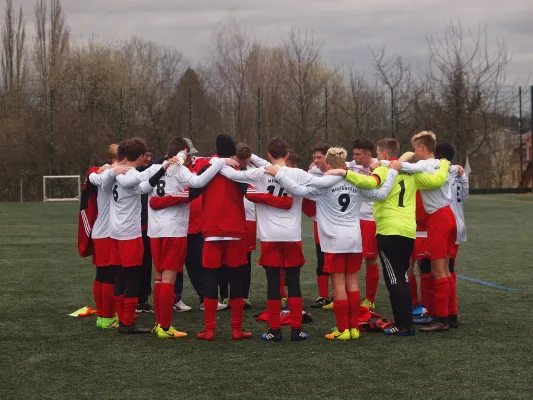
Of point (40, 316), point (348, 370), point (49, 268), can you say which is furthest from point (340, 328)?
point (49, 268)

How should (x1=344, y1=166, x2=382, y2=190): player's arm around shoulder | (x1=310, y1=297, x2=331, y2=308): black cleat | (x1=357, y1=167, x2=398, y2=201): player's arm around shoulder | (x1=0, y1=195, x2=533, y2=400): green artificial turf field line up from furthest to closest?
(x1=310, y1=297, x2=331, y2=308): black cleat
(x1=357, y1=167, x2=398, y2=201): player's arm around shoulder
(x1=344, y1=166, x2=382, y2=190): player's arm around shoulder
(x1=0, y1=195, x2=533, y2=400): green artificial turf field

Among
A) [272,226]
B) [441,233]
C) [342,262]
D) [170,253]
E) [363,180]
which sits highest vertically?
[363,180]

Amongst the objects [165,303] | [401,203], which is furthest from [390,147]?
[165,303]

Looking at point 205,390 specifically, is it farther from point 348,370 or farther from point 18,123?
point 18,123

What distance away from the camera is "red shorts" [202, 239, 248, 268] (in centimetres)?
744

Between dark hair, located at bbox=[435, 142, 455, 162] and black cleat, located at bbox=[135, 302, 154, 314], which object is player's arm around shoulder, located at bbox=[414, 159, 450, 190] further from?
black cleat, located at bbox=[135, 302, 154, 314]

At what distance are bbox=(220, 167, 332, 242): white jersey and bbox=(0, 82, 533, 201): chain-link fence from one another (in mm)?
30449

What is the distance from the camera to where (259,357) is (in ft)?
22.4

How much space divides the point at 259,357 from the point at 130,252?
1.85 m

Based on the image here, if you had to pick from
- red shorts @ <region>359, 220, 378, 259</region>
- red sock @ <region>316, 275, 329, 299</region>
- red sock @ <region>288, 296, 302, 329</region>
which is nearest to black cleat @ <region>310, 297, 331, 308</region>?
red sock @ <region>316, 275, 329, 299</region>

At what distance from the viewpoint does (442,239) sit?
7980 mm

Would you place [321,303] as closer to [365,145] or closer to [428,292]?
[428,292]

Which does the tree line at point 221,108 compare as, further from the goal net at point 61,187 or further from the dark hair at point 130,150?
the dark hair at point 130,150

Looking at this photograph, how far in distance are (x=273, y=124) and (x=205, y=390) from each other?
125ft
